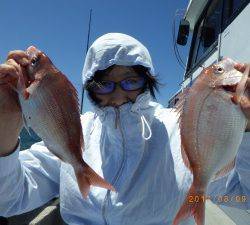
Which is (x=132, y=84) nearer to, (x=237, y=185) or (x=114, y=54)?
(x=114, y=54)

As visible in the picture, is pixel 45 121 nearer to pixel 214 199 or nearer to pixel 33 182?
pixel 33 182

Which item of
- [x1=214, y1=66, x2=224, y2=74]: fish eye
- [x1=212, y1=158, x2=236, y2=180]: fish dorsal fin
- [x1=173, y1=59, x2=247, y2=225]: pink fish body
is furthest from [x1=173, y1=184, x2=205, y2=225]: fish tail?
[x1=214, y1=66, x2=224, y2=74]: fish eye

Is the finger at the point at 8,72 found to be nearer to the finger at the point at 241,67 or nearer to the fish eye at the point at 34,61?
the fish eye at the point at 34,61

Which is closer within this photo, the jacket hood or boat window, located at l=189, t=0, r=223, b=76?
the jacket hood

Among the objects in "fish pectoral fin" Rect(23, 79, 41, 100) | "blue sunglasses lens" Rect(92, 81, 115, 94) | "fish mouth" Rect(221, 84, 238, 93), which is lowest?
"blue sunglasses lens" Rect(92, 81, 115, 94)

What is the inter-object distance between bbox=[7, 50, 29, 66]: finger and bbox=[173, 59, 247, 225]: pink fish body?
85cm

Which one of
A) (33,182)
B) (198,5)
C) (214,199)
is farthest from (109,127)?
(198,5)

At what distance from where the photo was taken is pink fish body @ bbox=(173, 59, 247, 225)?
6.63 ft

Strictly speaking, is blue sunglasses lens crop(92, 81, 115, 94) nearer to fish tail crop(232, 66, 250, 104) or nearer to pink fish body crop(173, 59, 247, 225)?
pink fish body crop(173, 59, 247, 225)

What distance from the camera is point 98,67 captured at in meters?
2.74

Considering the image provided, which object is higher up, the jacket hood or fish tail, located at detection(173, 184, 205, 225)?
the jacket hood

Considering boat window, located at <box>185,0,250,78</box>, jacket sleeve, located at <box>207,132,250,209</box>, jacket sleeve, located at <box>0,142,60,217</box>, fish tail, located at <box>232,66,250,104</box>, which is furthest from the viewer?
boat window, located at <box>185,0,250,78</box>

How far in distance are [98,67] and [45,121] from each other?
802 mm

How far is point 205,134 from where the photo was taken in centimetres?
206
